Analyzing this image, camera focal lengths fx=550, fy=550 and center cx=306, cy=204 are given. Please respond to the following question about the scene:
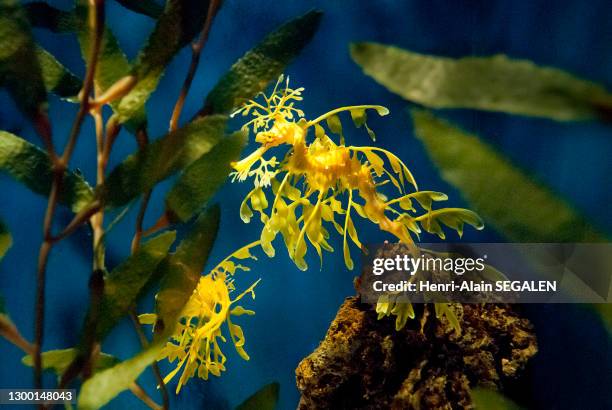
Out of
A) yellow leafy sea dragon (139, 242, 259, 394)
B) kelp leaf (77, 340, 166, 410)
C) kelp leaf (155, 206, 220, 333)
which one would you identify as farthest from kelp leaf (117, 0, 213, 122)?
yellow leafy sea dragon (139, 242, 259, 394)

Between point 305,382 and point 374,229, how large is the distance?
0.28 metres

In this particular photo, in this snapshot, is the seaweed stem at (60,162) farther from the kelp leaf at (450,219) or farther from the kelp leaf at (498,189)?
the kelp leaf at (450,219)

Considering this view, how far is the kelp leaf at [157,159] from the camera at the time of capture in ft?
1.86

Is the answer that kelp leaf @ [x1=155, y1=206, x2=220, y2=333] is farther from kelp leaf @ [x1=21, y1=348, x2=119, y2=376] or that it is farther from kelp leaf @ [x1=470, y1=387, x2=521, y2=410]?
kelp leaf @ [x1=470, y1=387, x2=521, y2=410]

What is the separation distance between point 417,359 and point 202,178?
0.52 m

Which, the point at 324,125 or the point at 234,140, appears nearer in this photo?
Result: the point at 234,140

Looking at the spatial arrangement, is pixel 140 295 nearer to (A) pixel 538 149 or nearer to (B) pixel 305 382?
(B) pixel 305 382

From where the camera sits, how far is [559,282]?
1.87 feet

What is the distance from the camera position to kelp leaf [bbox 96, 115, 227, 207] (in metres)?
0.57

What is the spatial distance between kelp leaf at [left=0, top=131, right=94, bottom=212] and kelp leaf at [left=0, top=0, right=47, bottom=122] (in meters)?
0.04

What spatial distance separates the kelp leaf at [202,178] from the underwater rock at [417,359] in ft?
1.44

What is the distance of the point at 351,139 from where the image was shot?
37.0 inches

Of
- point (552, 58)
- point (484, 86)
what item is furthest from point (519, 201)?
point (552, 58)

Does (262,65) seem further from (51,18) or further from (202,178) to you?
(51,18)
